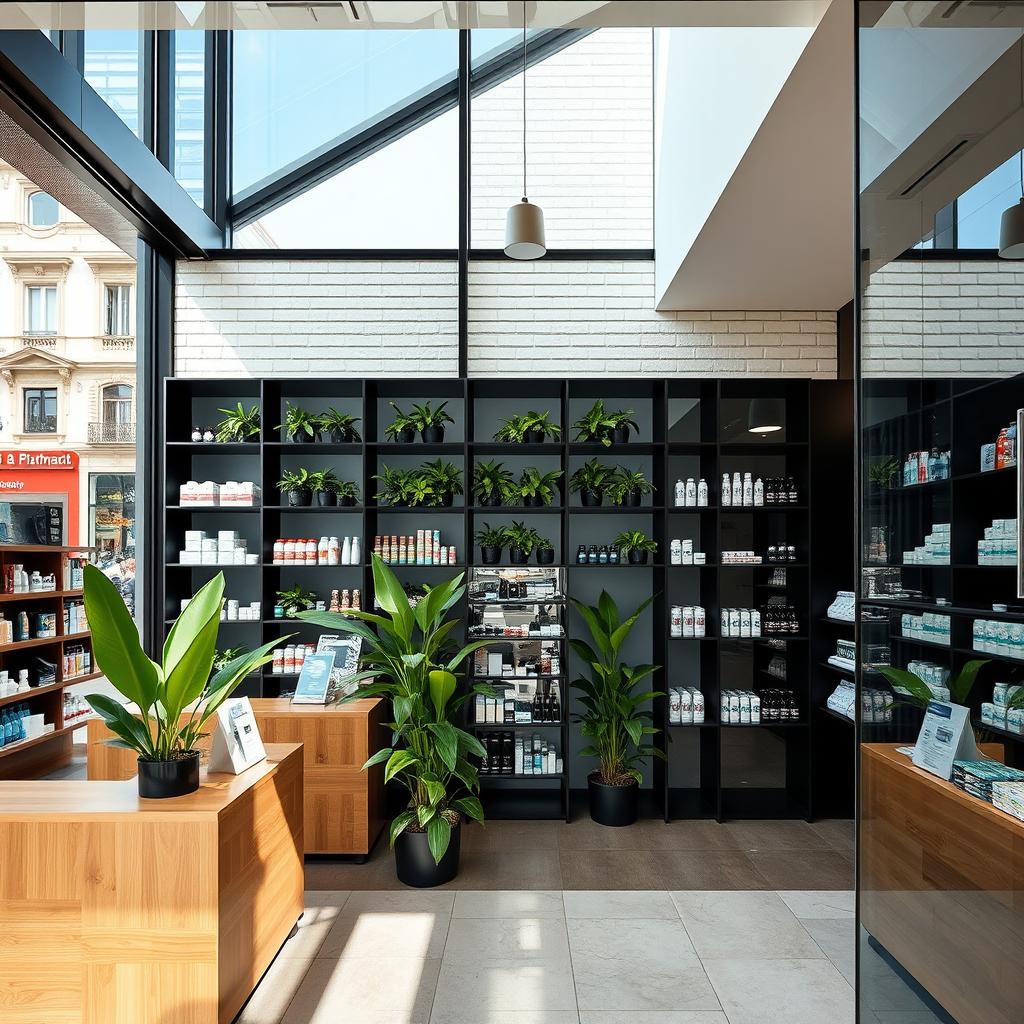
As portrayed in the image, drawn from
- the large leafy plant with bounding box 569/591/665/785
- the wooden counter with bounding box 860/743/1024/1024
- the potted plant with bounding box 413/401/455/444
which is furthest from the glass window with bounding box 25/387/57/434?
the wooden counter with bounding box 860/743/1024/1024

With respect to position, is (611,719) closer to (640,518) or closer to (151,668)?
(640,518)

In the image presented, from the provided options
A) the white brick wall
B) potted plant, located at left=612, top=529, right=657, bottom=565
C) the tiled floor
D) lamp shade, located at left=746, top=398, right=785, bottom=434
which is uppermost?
lamp shade, located at left=746, top=398, right=785, bottom=434

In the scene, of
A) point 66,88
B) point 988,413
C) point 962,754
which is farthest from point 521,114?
point 962,754

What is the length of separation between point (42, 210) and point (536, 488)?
10.1 ft

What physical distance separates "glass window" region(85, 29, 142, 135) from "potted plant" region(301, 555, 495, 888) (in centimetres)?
281

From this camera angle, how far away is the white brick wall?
1435 millimetres

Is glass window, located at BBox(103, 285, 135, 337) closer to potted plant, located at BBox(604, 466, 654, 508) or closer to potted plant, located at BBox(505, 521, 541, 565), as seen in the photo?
potted plant, located at BBox(505, 521, 541, 565)

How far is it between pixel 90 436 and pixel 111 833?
2723 mm

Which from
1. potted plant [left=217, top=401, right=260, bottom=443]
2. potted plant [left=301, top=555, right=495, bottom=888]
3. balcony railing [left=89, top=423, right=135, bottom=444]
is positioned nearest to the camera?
potted plant [left=301, top=555, right=495, bottom=888]

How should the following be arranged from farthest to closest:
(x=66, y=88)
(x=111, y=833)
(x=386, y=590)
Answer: (x=386, y=590) < (x=66, y=88) < (x=111, y=833)

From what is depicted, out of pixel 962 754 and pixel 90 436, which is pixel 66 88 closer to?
pixel 90 436

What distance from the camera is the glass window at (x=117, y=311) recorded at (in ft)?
14.5

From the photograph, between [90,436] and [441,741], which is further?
[90,436]

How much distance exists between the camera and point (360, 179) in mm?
5316
